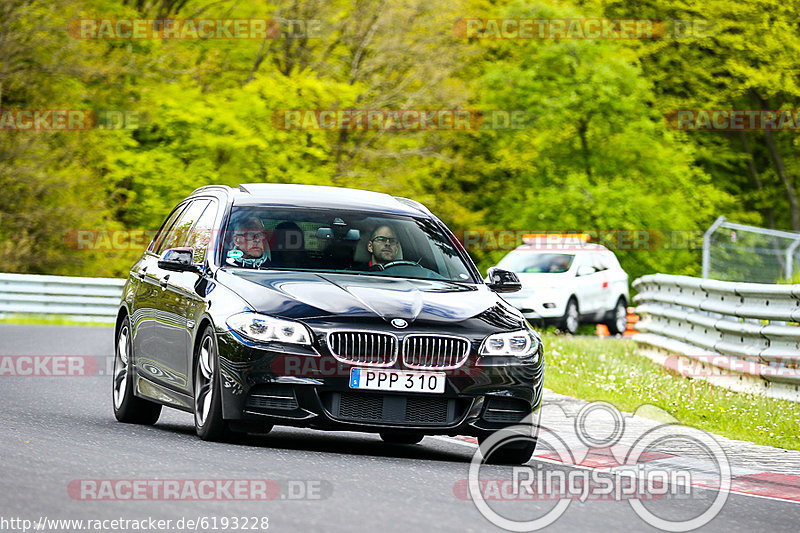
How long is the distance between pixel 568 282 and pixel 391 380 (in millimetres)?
21999

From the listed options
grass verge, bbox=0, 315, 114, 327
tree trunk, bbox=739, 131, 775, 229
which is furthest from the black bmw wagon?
tree trunk, bbox=739, 131, 775, 229

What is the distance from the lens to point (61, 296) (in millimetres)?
31234

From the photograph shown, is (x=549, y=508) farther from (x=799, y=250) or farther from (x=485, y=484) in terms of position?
(x=799, y=250)

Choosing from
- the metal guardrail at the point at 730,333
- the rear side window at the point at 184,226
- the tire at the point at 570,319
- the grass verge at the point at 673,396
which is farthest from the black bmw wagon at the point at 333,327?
the tire at the point at 570,319

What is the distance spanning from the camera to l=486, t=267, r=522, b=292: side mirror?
10.3m

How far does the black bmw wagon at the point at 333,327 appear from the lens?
8875 millimetres

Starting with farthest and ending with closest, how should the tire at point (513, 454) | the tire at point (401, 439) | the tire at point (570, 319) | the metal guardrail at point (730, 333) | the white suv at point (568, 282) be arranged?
1. the tire at point (570, 319)
2. the white suv at point (568, 282)
3. the metal guardrail at point (730, 333)
4. the tire at point (401, 439)
5. the tire at point (513, 454)

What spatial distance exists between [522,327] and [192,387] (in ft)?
7.06

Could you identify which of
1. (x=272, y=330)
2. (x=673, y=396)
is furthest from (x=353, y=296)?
(x=673, y=396)

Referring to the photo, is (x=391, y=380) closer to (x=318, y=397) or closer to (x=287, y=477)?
(x=318, y=397)

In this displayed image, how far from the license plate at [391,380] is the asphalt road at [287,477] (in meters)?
0.44

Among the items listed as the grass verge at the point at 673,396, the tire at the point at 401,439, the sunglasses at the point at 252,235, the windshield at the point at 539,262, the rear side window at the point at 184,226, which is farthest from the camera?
the windshield at the point at 539,262

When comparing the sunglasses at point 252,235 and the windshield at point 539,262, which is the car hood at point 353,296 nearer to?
the sunglasses at point 252,235

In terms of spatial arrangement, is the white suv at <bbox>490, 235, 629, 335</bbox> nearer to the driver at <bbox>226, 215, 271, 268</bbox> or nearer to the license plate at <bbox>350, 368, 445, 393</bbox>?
the driver at <bbox>226, 215, 271, 268</bbox>
